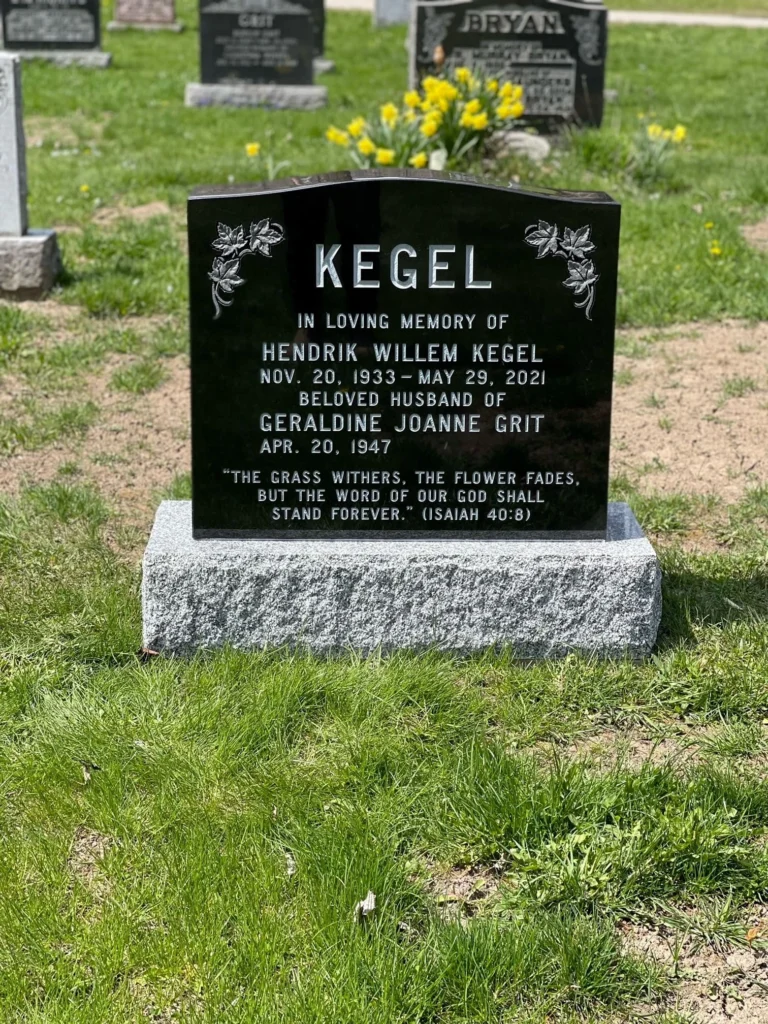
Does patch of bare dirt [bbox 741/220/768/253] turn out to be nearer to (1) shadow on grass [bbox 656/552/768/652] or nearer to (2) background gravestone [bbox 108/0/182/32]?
(1) shadow on grass [bbox 656/552/768/652]

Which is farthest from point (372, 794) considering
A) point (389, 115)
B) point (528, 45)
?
point (528, 45)

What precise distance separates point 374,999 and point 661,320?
518 centimetres

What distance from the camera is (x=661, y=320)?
23.5ft

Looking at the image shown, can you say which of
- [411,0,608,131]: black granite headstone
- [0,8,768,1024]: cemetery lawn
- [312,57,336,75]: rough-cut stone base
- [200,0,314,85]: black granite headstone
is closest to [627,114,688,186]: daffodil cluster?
[411,0,608,131]: black granite headstone

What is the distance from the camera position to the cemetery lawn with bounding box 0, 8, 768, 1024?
→ 105 inches

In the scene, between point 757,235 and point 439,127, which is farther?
point 439,127

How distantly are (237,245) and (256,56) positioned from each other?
11333mm

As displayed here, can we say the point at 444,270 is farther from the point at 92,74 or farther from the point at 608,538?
the point at 92,74

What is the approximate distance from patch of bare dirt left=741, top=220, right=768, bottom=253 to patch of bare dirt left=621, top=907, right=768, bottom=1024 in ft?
20.2

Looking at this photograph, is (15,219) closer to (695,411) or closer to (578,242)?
(695,411)

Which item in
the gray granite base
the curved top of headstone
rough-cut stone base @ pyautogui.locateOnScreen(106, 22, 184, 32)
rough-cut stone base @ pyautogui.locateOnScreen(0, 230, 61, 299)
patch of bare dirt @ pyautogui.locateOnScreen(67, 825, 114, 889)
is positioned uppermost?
rough-cut stone base @ pyautogui.locateOnScreen(106, 22, 184, 32)

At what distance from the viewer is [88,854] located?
3.05 metres

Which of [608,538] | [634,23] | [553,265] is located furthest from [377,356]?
[634,23]

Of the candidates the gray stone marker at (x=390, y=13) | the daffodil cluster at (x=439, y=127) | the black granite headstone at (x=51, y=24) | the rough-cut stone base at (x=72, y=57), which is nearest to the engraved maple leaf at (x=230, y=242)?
the daffodil cluster at (x=439, y=127)
